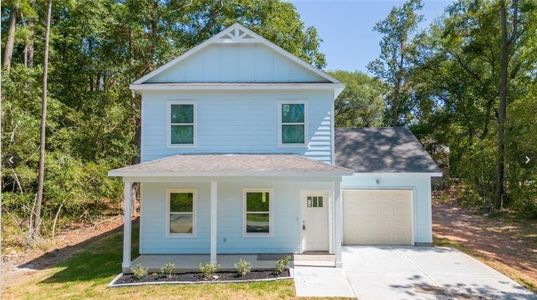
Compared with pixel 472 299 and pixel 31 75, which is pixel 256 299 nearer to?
pixel 472 299

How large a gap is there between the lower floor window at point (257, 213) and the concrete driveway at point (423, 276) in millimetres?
2783

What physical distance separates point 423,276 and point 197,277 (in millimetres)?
5992

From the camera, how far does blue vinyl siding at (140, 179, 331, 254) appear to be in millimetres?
11906

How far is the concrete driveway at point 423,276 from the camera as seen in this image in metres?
8.40

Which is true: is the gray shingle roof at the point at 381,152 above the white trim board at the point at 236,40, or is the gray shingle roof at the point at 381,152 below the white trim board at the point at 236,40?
below

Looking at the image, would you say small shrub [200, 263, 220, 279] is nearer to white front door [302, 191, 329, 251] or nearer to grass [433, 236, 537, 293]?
white front door [302, 191, 329, 251]

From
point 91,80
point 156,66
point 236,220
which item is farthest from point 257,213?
point 91,80

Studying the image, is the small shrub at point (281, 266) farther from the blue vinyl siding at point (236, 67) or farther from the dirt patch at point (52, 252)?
the dirt patch at point (52, 252)

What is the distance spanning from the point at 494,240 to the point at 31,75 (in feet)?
70.8

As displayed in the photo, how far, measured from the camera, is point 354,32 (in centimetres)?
1955

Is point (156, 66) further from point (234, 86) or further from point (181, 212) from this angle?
point (181, 212)

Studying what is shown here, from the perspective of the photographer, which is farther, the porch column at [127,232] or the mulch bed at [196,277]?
the porch column at [127,232]

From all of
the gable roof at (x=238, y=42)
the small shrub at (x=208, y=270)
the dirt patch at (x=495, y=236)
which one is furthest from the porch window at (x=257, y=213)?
the dirt patch at (x=495, y=236)

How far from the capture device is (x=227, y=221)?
39.3ft
